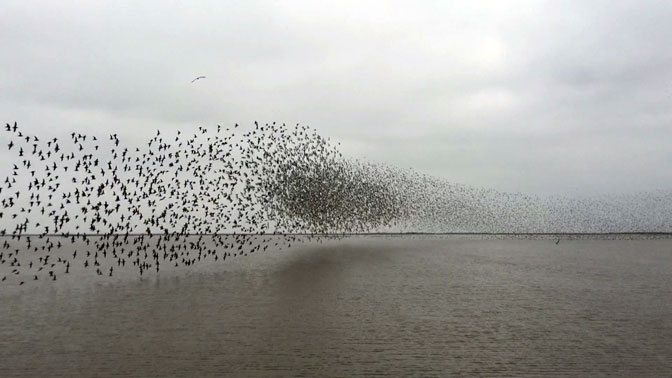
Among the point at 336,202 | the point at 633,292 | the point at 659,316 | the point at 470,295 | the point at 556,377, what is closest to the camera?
the point at 556,377

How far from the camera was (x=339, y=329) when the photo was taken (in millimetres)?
20922

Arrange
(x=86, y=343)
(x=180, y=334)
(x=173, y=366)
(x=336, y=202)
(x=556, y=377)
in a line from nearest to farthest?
(x=556, y=377) < (x=173, y=366) < (x=86, y=343) < (x=180, y=334) < (x=336, y=202)

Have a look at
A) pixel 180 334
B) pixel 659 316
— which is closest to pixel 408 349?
pixel 180 334

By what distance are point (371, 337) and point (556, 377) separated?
23.1 ft

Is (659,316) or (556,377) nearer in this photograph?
(556,377)

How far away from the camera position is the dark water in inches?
600

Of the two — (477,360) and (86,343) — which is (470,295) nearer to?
(477,360)

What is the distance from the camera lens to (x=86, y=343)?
1858 centimetres

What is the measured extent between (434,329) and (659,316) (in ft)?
38.2

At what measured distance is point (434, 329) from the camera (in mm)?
21016

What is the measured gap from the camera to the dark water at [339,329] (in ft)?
50.0

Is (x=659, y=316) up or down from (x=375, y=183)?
down

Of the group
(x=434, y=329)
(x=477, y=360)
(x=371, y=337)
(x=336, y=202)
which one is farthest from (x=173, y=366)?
(x=336, y=202)

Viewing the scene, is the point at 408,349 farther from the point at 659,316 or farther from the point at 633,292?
the point at 633,292
